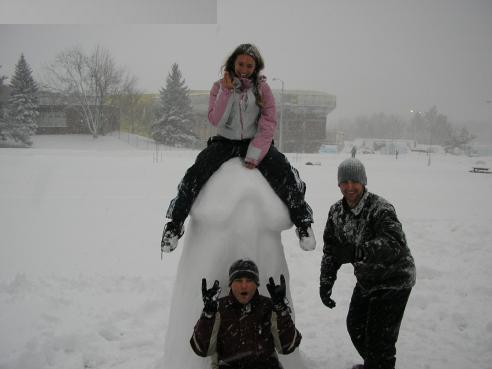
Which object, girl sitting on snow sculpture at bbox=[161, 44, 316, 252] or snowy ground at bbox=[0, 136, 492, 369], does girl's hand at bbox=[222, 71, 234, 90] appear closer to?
girl sitting on snow sculpture at bbox=[161, 44, 316, 252]

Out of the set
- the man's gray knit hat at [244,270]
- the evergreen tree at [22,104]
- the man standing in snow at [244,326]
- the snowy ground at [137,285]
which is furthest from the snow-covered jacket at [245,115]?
the evergreen tree at [22,104]

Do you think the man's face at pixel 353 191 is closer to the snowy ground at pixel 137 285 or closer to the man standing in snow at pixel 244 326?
the man standing in snow at pixel 244 326

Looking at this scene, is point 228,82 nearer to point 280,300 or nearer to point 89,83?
point 280,300

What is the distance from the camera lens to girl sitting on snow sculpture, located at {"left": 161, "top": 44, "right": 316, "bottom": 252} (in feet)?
9.46

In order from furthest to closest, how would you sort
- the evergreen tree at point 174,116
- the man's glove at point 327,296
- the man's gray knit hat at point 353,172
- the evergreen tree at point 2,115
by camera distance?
1. the evergreen tree at point 174,116
2. the evergreen tree at point 2,115
3. the man's glove at point 327,296
4. the man's gray knit hat at point 353,172

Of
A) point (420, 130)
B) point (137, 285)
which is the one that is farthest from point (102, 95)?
point (420, 130)

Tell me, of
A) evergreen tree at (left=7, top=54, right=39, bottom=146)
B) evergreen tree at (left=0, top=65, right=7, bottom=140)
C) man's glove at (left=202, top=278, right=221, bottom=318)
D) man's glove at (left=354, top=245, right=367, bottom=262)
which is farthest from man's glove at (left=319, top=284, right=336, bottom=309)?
evergreen tree at (left=7, top=54, right=39, bottom=146)

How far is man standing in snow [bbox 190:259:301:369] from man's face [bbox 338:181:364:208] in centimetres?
88

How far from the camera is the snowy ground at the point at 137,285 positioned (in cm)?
412

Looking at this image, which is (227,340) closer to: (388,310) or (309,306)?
(388,310)

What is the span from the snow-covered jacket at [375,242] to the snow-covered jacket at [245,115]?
2.76ft

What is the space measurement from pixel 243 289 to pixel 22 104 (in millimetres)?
37349

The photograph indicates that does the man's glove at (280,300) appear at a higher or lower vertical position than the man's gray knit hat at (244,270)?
lower

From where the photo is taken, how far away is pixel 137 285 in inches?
229
